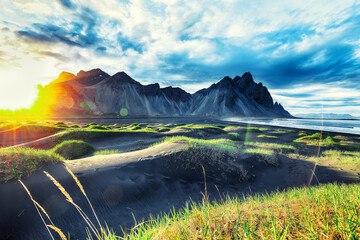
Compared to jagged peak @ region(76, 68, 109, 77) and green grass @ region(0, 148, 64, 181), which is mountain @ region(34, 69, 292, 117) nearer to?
jagged peak @ region(76, 68, 109, 77)

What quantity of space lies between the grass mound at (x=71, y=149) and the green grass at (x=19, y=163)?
18.7 ft

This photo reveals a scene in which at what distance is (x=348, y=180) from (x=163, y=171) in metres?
9.24

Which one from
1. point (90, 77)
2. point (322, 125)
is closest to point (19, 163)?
point (322, 125)

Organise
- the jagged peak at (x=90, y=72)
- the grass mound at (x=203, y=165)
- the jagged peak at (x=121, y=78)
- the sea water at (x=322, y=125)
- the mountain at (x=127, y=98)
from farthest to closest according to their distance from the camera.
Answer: the jagged peak at (x=90, y=72), the jagged peak at (x=121, y=78), the mountain at (x=127, y=98), the sea water at (x=322, y=125), the grass mound at (x=203, y=165)

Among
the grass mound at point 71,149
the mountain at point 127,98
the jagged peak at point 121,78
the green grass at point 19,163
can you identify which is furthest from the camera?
the jagged peak at point 121,78

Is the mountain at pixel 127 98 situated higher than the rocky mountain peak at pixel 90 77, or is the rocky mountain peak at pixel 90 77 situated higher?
the rocky mountain peak at pixel 90 77

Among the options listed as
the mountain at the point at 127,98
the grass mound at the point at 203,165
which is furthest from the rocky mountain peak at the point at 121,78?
the grass mound at the point at 203,165

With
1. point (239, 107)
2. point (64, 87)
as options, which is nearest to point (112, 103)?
point (64, 87)

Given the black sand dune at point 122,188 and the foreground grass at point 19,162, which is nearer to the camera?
the black sand dune at point 122,188

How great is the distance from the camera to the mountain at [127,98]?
95.1 meters

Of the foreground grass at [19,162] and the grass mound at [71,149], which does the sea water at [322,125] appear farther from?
the foreground grass at [19,162]

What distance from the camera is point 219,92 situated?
185m

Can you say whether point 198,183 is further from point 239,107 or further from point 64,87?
point 239,107

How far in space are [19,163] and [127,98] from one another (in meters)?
127
